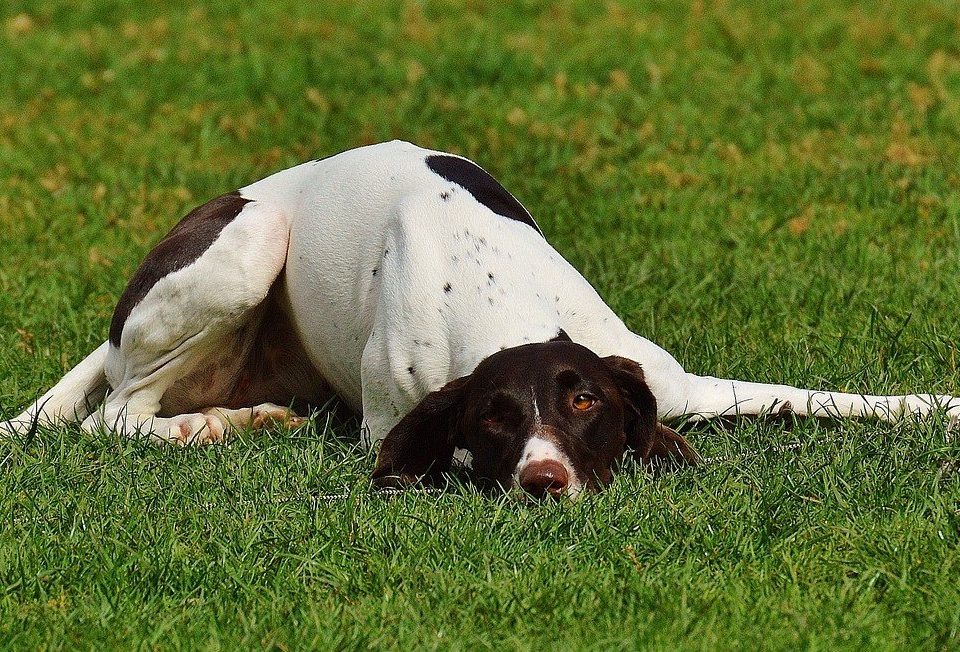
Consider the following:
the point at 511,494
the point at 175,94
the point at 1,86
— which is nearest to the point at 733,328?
the point at 511,494

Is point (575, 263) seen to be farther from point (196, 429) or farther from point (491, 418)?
point (491, 418)

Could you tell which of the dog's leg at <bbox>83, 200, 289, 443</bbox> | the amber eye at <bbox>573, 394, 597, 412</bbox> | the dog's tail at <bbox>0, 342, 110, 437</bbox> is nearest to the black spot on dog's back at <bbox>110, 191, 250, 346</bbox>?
the dog's leg at <bbox>83, 200, 289, 443</bbox>

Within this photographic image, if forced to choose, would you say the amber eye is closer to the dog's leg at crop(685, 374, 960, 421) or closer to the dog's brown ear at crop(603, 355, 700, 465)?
the dog's brown ear at crop(603, 355, 700, 465)

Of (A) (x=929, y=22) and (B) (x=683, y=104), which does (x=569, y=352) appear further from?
(A) (x=929, y=22)

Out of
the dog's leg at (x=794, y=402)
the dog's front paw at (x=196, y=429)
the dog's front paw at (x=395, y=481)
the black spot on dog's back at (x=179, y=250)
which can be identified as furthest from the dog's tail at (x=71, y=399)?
the dog's leg at (x=794, y=402)

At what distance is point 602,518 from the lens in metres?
3.93

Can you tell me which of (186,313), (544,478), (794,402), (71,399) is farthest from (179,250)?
(794,402)

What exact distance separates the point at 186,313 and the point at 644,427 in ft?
5.85

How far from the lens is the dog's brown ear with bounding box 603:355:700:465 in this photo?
14.8 ft

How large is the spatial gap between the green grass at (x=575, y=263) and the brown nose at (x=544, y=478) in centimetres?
11

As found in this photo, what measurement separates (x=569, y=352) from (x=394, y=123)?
523cm

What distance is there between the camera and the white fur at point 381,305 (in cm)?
478

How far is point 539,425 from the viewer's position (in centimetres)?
418

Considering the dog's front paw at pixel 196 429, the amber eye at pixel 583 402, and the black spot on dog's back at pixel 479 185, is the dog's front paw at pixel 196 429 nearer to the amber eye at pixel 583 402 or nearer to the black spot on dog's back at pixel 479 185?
the black spot on dog's back at pixel 479 185
